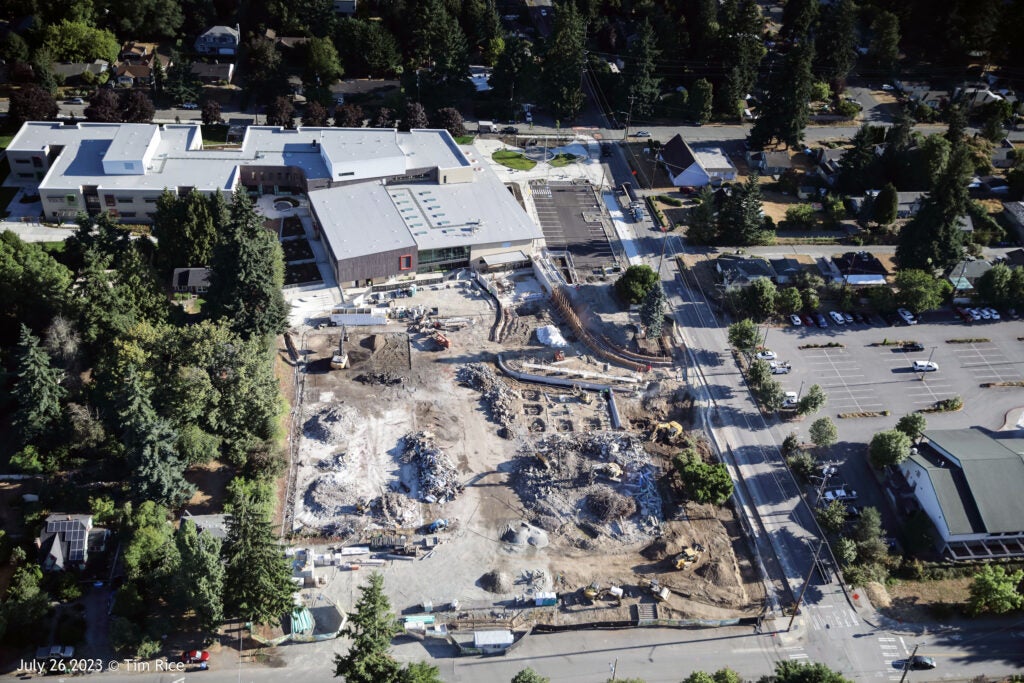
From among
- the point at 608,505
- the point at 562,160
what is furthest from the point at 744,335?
the point at 562,160

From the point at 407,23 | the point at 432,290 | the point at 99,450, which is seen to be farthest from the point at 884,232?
the point at 99,450

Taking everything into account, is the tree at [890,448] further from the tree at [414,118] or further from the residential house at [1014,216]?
the tree at [414,118]

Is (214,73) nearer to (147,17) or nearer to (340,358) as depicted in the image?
(147,17)

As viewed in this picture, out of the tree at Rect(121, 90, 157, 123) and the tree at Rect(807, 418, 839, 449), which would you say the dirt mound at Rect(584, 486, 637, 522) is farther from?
the tree at Rect(121, 90, 157, 123)

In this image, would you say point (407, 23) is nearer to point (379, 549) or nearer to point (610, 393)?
point (610, 393)

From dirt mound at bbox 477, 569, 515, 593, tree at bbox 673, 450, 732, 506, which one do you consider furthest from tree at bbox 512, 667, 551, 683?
tree at bbox 673, 450, 732, 506

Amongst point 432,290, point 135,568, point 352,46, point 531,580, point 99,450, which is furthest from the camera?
point 352,46
